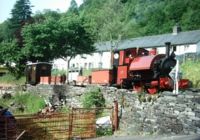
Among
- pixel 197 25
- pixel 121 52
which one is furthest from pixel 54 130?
pixel 197 25

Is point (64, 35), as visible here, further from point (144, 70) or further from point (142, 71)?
point (144, 70)

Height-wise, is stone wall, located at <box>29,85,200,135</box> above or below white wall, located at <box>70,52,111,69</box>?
below

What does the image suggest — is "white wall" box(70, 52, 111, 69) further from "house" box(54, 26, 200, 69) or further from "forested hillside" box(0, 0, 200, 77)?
"forested hillside" box(0, 0, 200, 77)

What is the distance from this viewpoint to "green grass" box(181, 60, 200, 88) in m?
26.2

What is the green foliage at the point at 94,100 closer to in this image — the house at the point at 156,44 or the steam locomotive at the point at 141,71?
the steam locomotive at the point at 141,71

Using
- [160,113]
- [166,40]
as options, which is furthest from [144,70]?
[166,40]

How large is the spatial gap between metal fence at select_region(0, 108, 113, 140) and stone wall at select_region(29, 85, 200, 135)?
139 cm

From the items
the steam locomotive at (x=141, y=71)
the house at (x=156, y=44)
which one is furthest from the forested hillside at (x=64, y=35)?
the steam locomotive at (x=141, y=71)

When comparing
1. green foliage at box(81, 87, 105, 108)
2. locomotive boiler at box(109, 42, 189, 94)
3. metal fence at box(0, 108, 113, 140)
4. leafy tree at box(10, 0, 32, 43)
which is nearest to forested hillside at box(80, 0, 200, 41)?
leafy tree at box(10, 0, 32, 43)

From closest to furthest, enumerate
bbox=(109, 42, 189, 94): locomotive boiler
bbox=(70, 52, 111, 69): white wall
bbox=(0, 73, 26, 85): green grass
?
bbox=(109, 42, 189, 94): locomotive boiler < bbox=(0, 73, 26, 85): green grass < bbox=(70, 52, 111, 69): white wall

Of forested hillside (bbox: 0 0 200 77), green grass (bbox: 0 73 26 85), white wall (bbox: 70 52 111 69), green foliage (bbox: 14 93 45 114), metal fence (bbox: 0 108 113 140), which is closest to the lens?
metal fence (bbox: 0 108 113 140)

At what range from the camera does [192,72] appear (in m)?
28.1

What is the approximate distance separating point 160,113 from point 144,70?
6.32 m

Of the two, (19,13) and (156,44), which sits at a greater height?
(19,13)
